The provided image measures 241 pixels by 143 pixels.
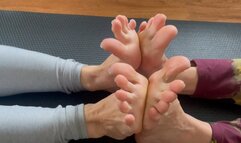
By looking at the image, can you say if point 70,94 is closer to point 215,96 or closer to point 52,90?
point 52,90

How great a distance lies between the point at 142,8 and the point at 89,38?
1.61 feet

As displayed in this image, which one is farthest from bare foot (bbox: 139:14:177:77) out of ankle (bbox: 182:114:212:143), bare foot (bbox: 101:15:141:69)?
ankle (bbox: 182:114:212:143)

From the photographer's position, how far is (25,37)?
1.14 meters

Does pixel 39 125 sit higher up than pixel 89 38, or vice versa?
pixel 89 38

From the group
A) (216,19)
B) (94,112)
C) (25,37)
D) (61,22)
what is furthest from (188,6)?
(94,112)

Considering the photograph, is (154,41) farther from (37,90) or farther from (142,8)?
(142,8)

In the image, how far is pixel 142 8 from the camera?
1.59 meters

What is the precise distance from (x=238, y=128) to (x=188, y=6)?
0.84 m

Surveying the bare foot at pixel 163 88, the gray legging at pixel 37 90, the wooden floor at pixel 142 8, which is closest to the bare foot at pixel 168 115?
the bare foot at pixel 163 88

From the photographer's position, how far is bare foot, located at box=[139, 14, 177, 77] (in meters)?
0.83

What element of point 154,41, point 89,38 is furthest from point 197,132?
point 89,38

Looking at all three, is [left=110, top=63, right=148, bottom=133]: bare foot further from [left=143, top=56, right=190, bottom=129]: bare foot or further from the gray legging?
the gray legging

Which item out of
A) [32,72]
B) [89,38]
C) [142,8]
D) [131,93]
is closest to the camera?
[131,93]

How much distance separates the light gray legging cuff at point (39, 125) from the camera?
821mm
